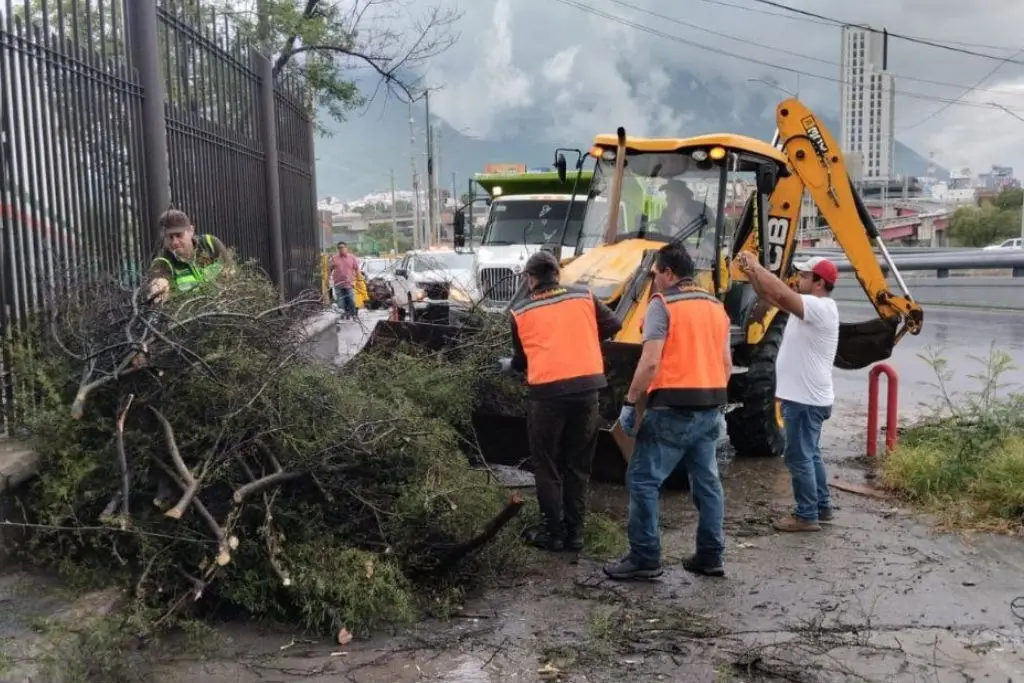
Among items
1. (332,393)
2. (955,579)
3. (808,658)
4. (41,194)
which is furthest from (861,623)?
(41,194)

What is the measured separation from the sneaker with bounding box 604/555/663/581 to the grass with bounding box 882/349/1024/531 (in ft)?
7.47

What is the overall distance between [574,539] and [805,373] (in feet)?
→ 6.18

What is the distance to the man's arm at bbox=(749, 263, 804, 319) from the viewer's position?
6.13 metres

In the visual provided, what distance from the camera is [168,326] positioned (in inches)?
190

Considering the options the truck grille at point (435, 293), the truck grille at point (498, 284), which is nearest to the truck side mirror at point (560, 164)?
the truck grille at point (498, 284)

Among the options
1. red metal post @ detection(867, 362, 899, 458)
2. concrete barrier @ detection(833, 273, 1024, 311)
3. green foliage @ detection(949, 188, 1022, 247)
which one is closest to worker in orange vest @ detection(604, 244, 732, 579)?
red metal post @ detection(867, 362, 899, 458)

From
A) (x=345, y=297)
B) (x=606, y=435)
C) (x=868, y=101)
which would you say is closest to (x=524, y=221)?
(x=345, y=297)

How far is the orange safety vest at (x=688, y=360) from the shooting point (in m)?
5.42

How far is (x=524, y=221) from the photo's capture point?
14.7 m

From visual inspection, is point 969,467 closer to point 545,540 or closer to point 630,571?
point 630,571

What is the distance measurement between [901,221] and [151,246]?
2623 inches

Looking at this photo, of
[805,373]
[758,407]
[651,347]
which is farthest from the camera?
[758,407]

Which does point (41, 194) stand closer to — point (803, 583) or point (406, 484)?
point (406, 484)

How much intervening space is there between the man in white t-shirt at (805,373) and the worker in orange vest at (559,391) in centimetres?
123
